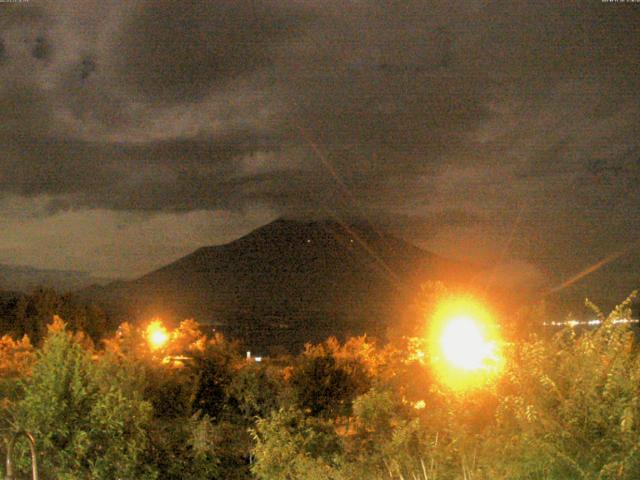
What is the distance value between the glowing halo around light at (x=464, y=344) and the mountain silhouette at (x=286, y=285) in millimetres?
29811

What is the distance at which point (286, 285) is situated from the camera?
86.6 metres

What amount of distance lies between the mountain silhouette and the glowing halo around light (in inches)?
1174

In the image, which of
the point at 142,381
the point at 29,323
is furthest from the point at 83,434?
A: the point at 29,323

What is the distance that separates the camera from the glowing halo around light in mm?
9430

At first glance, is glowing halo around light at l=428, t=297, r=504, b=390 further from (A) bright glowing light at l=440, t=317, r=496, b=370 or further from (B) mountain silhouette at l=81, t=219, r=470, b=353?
(B) mountain silhouette at l=81, t=219, r=470, b=353

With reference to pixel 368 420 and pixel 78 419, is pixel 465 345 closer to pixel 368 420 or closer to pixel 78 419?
pixel 368 420

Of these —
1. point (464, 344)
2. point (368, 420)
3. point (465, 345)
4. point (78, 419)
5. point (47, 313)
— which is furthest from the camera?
point (47, 313)

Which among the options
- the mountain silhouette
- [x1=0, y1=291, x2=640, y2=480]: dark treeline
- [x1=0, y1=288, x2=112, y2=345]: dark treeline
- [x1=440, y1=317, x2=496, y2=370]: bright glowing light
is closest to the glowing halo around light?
[x1=440, y1=317, x2=496, y2=370]: bright glowing light

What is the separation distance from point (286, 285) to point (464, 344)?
74.8 metres

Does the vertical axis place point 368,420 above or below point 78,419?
below

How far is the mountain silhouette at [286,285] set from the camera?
193ft

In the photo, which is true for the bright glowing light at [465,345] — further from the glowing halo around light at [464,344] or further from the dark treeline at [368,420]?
the dark treeline at [368,420]

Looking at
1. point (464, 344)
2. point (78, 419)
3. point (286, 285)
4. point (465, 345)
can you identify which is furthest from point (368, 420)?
point (286, 285)

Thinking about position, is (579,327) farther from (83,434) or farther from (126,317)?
(126,317)
